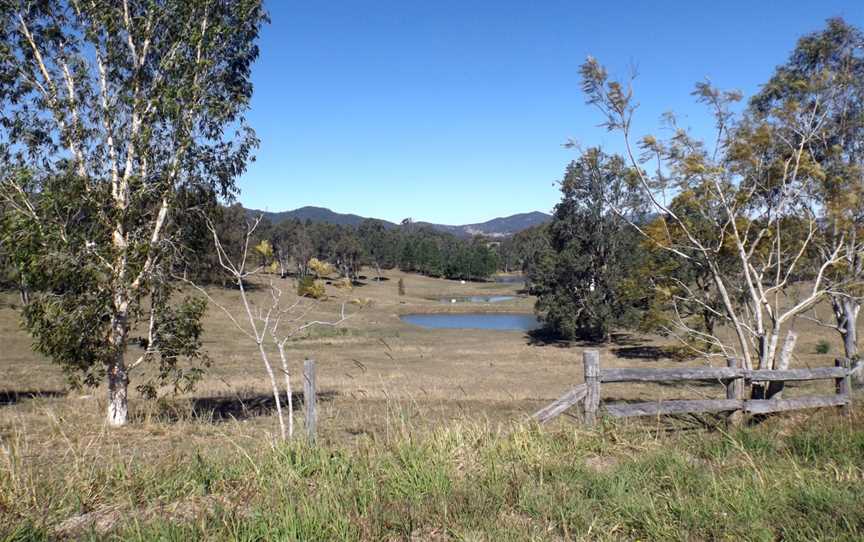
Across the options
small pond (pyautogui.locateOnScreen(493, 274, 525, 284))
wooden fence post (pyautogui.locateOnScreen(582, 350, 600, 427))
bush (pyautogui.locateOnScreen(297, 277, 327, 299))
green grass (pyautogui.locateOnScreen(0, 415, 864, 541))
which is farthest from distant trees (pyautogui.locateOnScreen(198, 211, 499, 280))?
green grass (pyautogui.locateOnScreen(0, 415, 864, 541))

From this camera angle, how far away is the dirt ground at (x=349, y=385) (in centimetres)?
980

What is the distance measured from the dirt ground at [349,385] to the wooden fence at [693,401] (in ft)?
3.69

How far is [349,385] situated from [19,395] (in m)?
10.5

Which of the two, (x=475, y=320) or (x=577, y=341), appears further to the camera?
(x=475, y=320)

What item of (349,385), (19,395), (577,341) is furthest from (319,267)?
(577,341)

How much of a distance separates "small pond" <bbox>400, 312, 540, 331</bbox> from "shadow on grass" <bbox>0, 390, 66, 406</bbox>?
156 ft

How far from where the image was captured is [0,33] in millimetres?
12484

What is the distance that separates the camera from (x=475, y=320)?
73875 mm

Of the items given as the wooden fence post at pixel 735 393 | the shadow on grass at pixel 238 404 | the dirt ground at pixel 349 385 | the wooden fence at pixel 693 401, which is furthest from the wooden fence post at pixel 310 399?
the shadow on grass at pixel 238 404

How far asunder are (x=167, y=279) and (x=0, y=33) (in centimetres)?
585

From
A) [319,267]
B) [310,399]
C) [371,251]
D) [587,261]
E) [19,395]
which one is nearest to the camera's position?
[310,399]

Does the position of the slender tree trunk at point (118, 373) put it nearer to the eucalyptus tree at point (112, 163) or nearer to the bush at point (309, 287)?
the eucalyptus tree at point (112, 163)

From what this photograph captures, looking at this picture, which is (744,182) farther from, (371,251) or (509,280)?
(509,280)

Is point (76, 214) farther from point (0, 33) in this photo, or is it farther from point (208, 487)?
point (208, 487)
